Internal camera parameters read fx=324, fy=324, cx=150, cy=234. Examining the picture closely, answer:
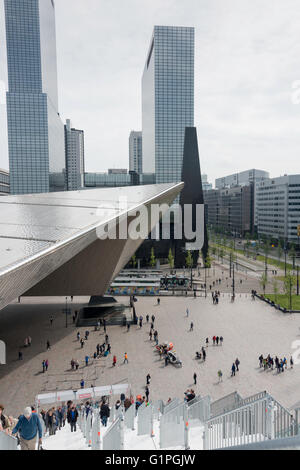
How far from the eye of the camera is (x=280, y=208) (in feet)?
262

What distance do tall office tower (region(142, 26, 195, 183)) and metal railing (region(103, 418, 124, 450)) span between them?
255ft

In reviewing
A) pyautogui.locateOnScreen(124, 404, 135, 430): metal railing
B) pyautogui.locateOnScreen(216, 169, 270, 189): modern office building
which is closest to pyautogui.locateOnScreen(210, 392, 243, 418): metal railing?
pyautogui.locateOnScreen(124, 404, 135, 430): metal railing

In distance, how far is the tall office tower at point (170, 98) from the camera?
3164 inches

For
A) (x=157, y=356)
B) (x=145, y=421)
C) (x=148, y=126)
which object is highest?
(x=148, y=126)

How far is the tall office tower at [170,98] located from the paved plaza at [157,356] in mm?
55428

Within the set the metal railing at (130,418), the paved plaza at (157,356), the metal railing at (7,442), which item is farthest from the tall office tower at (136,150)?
the metal railing at (7,442)

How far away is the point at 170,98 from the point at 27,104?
135 ft

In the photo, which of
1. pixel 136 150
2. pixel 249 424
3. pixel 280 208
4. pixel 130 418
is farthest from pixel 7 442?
pixel 136 150

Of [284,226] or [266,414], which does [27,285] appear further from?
[284,226]

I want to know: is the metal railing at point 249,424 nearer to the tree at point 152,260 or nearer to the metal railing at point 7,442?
the metal railing at point 7,442

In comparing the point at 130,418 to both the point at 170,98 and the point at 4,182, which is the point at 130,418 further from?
the point at 4,182

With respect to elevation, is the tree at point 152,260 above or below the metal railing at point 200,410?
below

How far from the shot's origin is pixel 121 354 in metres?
19.7

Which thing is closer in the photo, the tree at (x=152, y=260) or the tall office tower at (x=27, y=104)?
the tree at (x=152, y=260)
